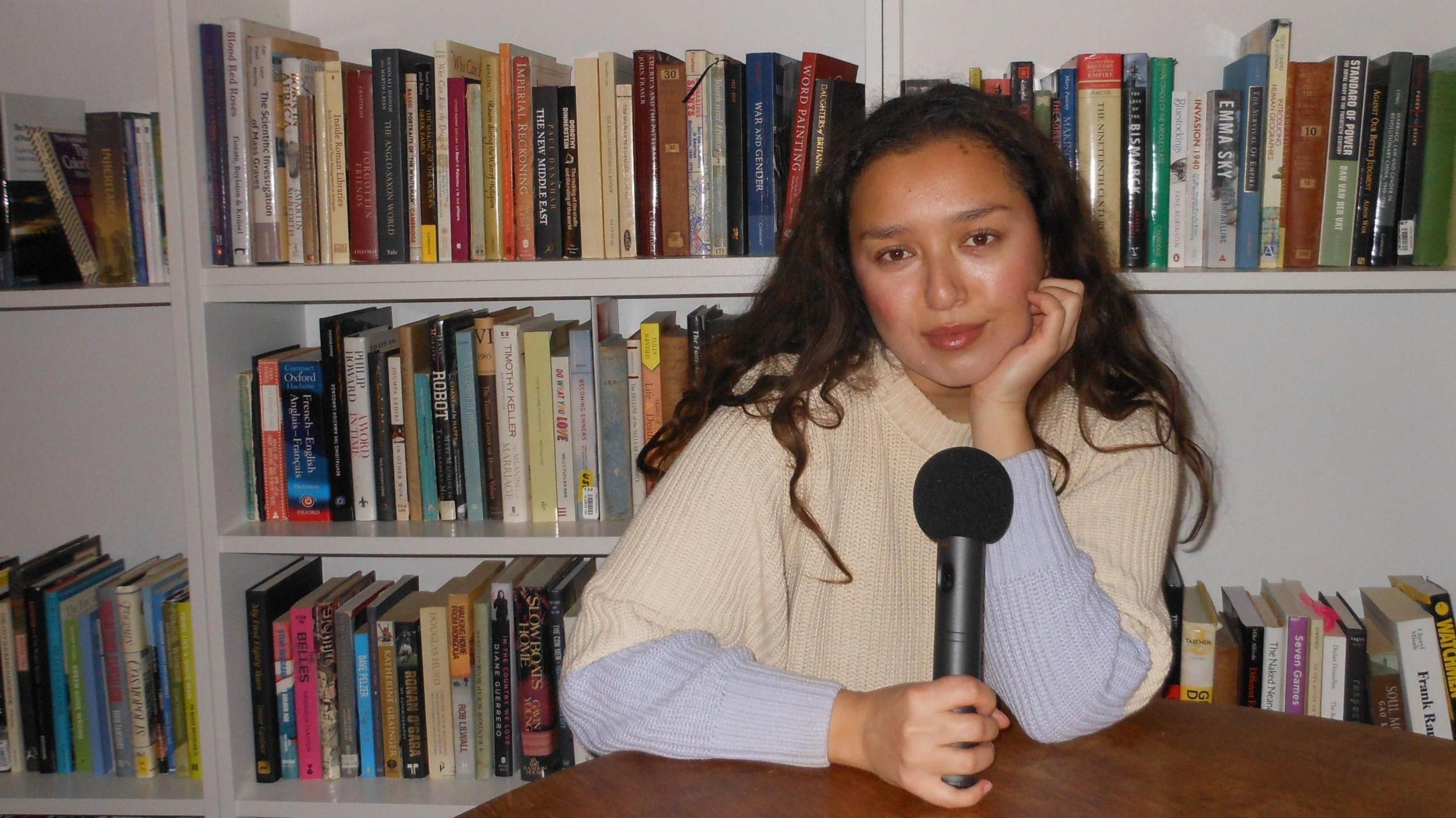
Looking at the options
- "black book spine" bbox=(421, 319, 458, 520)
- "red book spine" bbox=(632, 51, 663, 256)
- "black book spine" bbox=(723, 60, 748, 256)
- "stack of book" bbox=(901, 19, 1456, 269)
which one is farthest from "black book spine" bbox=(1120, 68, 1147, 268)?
"black book spine" bbox=(421, 319, 458, 520)

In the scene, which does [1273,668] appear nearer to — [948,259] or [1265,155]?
[1265,155]

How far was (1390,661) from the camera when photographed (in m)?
1.49

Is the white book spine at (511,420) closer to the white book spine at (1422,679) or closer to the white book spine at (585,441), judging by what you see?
the white book spine at (585,441)

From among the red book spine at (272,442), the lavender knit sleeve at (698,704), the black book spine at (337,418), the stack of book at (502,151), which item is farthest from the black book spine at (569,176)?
the lavender knit sleeve at (698,704)

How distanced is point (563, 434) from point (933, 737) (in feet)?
2.80

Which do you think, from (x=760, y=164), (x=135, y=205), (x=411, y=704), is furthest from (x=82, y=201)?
(x=760, y=164)

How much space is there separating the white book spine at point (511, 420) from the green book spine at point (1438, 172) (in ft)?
3.72

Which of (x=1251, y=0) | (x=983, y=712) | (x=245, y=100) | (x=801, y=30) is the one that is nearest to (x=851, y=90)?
(x=801, y=30)

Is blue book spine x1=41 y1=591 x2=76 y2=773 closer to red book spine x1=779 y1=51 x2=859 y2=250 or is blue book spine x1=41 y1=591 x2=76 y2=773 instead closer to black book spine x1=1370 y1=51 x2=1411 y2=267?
red book spine x1=779 y1=51 x2=859 y2=250

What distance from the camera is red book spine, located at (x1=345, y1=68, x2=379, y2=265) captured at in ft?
4.76

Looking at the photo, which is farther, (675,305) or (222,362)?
(675,305)

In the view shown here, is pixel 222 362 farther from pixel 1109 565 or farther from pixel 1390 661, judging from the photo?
pixel 1390 661

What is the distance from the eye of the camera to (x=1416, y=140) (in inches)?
54.6

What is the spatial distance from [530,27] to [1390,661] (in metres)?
1.46
